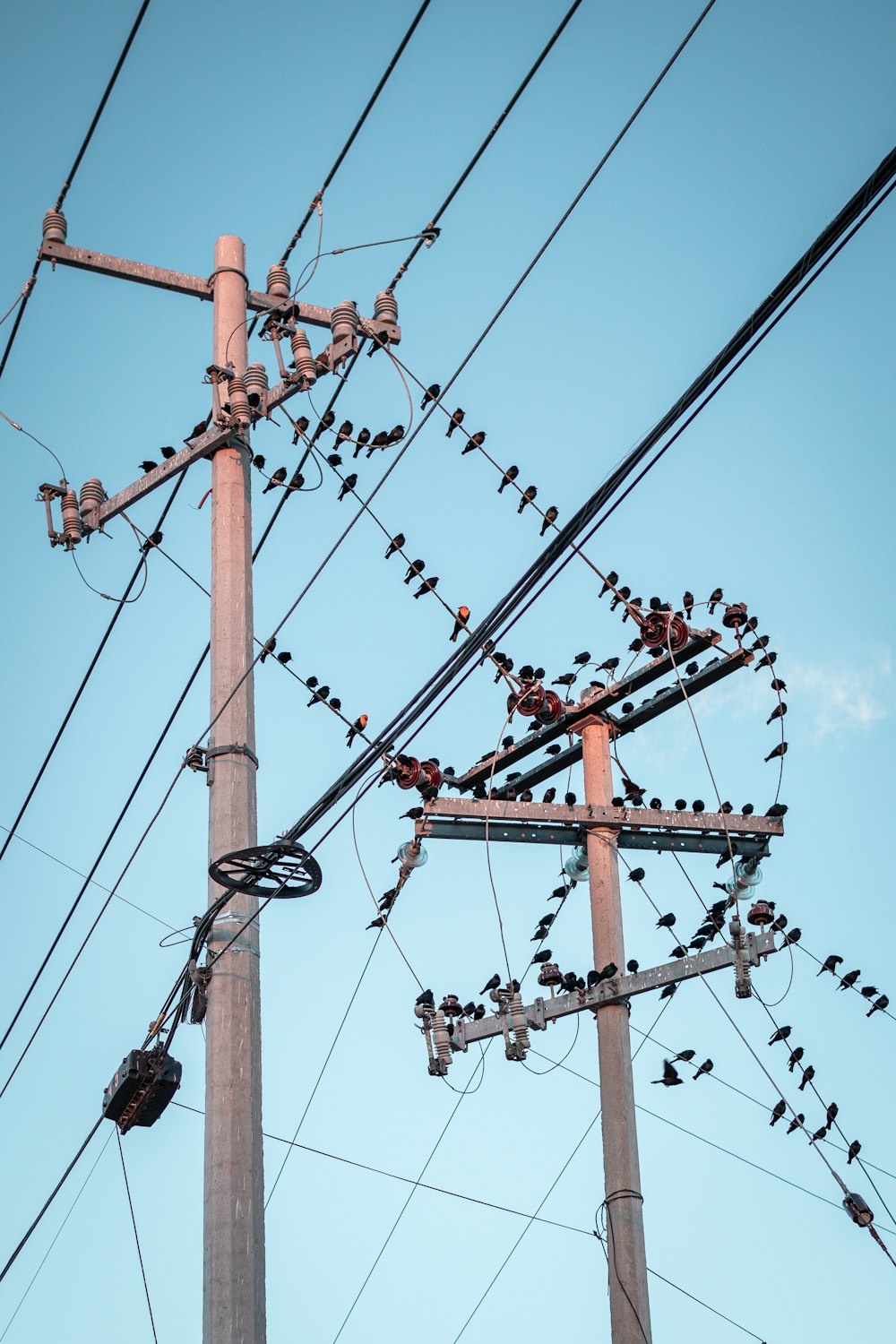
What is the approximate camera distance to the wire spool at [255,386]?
10.1 metres

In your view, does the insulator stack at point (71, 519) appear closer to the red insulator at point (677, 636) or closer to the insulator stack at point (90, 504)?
the insulator stack at point (90, 504)

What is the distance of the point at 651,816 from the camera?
50.3 ft

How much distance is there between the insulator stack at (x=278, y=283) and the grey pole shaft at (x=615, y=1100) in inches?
235

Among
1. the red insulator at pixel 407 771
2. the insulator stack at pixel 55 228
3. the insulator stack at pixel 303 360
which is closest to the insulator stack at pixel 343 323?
the insulator stack at pixel 303 360

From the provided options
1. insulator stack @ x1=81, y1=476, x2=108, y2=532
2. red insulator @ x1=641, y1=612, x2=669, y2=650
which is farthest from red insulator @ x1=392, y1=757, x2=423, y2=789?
insulator stack @ x1=81, y1=476, x2=108, y2=532

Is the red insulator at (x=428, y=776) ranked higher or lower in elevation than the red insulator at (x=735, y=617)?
lower

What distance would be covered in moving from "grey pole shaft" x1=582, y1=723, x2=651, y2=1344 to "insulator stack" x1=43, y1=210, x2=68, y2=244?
22.6 feet

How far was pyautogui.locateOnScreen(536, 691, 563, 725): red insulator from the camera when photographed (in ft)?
52.1

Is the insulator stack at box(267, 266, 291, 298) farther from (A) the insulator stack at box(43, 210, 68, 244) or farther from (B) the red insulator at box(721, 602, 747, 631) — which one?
(B) the red insulator at box(721, 602, 747, 631)

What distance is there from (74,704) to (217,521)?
368 cm

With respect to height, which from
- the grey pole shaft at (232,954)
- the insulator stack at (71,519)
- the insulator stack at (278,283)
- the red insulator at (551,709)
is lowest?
the grey pole shaft at (232,954)

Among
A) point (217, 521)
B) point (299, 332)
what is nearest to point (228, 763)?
point (217, 521)

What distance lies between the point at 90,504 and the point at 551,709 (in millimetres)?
6323

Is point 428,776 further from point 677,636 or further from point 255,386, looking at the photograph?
point 255,386
